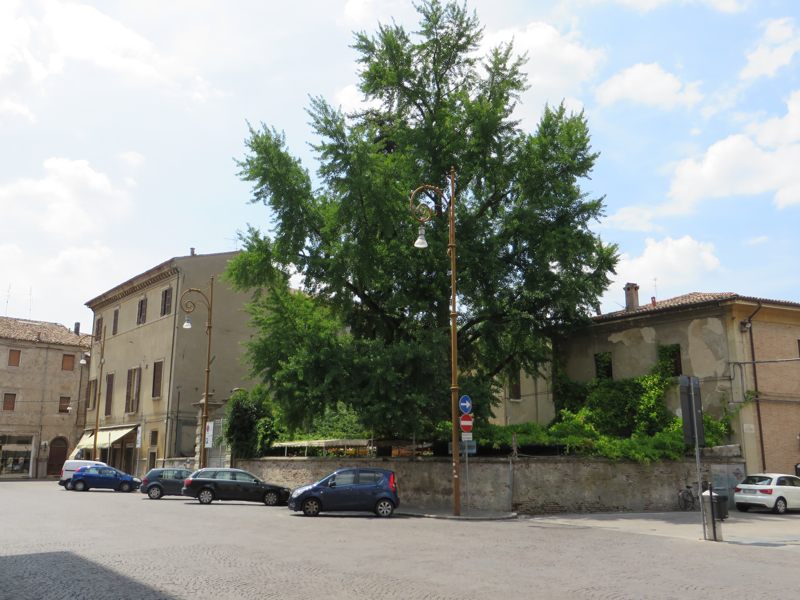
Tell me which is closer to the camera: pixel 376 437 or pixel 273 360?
pixel 273 360

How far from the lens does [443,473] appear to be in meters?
23.0

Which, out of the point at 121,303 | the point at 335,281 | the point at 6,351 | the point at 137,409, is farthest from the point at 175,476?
the point at 6,351

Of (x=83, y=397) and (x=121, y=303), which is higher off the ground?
(x=121, y=303)

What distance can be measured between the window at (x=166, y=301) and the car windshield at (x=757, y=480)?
104ft

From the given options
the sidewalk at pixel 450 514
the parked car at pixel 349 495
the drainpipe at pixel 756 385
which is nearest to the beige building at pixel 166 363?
the sidewalk at pixel 450 514

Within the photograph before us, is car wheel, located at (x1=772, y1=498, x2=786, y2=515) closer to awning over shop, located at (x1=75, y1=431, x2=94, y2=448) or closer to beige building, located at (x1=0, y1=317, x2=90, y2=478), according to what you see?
awning over shop, located at (x1=75, y1=431, x2=94, y2=448)

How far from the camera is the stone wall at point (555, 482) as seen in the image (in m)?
21.6

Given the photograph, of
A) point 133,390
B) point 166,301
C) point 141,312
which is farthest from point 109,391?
point 166,301

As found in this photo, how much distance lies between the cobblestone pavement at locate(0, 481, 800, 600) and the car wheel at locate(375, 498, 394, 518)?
103 inches

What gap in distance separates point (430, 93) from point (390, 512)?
15805 millimetres

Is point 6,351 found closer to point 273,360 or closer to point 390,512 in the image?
point 273,360

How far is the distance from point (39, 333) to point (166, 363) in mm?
23505

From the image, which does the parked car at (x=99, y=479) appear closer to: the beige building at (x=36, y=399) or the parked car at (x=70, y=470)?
the parked car at (x=70, y=470)

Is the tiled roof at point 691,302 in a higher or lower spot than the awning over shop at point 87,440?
higher
